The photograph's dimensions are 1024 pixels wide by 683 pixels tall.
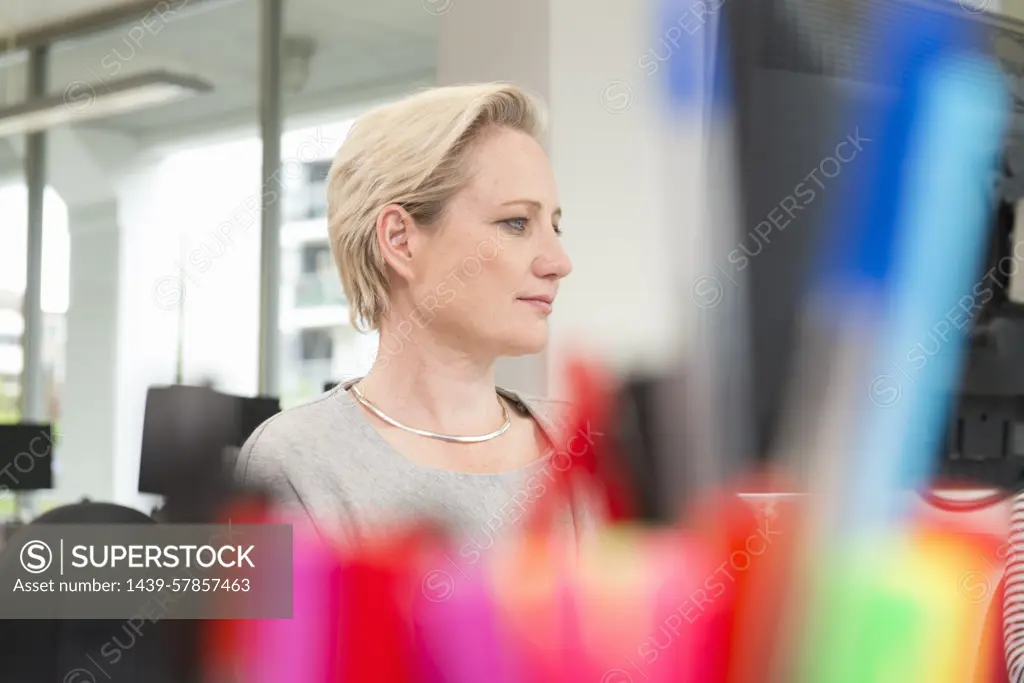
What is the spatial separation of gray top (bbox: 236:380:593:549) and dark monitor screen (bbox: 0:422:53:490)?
0.24m

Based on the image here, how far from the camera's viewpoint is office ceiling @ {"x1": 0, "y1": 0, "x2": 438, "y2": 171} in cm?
129

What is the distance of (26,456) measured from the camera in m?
1.26

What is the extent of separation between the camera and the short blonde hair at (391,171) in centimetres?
127

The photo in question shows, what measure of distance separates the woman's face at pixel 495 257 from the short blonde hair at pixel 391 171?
0.08 feet

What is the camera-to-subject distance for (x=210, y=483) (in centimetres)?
127

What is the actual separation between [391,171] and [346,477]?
0.39 meters

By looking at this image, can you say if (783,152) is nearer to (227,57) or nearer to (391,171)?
(391,171)

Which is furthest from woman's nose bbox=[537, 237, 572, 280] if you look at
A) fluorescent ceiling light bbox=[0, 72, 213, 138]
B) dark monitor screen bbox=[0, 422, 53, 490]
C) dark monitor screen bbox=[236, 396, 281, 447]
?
dark monitor screen bbox=[0, 422, 53, 490]

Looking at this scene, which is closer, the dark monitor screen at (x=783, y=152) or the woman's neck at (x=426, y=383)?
the woman's neck at (x=426, y=383)

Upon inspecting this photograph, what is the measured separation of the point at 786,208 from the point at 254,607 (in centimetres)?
92

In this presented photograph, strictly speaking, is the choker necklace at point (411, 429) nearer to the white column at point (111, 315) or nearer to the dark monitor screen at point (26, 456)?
the white column at point (111, 315)

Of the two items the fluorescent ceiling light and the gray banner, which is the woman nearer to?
Result: the gray banner

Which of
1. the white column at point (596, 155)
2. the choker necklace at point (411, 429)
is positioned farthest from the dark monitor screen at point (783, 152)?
the choker necklace at point (411, 429)

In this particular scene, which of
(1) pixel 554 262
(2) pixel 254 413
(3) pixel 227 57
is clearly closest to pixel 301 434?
(2) pixel 254 413
